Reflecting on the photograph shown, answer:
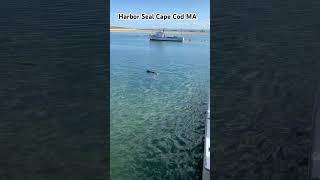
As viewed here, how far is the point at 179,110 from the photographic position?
13.6 ft

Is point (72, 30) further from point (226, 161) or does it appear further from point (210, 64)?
point (226, 161)

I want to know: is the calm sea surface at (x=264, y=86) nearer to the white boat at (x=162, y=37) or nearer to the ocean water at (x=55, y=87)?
the white boat at (x=162, y=37)

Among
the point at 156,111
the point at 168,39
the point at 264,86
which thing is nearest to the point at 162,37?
the point at 168,39

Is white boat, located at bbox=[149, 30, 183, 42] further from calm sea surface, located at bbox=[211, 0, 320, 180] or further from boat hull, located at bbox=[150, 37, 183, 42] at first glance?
calm sea surface, located at bbox=[211, 0, 320, 180]

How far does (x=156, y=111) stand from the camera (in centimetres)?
411

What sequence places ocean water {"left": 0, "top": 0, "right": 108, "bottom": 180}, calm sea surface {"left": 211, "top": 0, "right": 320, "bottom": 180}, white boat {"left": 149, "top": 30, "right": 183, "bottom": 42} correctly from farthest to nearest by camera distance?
1. white boat {"left": 149, "top": 30, "right": 183, "bottom": 42}
2. ocean water {"left": 0, "top": 0, "right": 108, "bottom": 180}
3. calm sea surface {"left": 211, "top": 0, "right": 320, "bottom": 180}

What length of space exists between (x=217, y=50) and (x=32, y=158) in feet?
5.77

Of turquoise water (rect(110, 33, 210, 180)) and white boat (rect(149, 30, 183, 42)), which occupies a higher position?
white boat (rect(149, 30, 183, 42))

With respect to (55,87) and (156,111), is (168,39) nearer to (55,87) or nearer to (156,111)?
(156,111)

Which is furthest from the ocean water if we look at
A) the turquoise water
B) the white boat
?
the white boat

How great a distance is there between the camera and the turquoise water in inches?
159

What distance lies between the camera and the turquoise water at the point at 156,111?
159 inches

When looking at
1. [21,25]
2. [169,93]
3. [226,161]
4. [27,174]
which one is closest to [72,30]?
[21,25]

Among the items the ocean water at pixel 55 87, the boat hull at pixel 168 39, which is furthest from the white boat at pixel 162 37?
the ocean water at pixel 55 87
